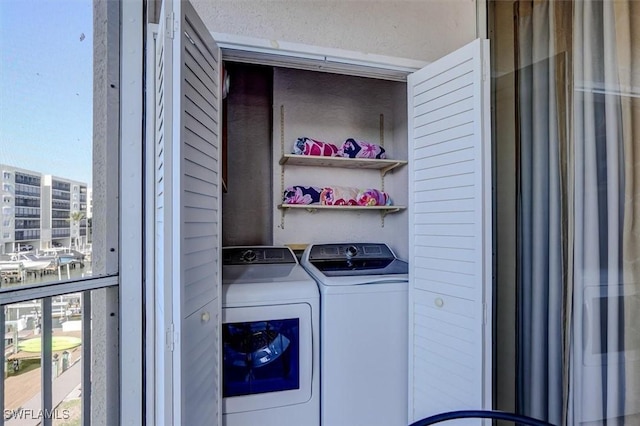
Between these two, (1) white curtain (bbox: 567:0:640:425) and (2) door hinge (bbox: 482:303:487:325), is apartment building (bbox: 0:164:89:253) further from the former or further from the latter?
(1) white curtain (bbox: 567:0:640:425)

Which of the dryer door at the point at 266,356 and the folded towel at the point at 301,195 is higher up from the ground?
the folded towel at the point at 301,195

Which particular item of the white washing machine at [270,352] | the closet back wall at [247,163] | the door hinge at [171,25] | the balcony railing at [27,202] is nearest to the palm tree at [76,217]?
the balcony railing at [27,202]

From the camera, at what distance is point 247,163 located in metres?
2.60

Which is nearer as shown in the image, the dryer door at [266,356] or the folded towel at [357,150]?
the dryer door at [266,356]

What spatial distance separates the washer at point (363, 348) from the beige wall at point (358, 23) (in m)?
1.26

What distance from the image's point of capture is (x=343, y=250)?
2377mm

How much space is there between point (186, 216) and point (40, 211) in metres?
0.70

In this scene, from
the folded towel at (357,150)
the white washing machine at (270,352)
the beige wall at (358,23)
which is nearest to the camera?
the beige wall at (358,23)

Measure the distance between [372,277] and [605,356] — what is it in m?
1.01

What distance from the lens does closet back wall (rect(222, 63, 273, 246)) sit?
2.57m

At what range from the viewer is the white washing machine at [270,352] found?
164 centimetres

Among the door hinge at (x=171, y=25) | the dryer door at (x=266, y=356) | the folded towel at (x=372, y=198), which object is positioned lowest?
the dryer door at (x=266, y=356)

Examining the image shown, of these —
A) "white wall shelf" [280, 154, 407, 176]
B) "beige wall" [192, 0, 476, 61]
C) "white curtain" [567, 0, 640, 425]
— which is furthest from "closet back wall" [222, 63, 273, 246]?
"white curtain" [567, 0, 640, 425]

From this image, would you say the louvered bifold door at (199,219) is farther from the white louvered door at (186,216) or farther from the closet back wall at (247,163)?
the closet back wall at (247,163)
